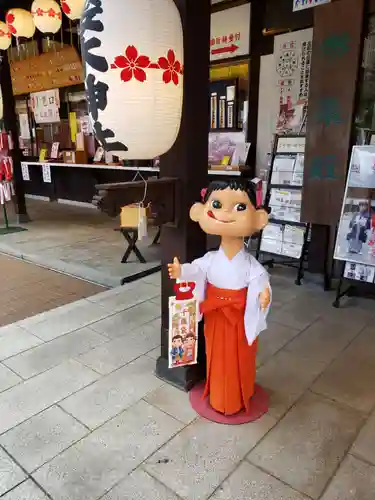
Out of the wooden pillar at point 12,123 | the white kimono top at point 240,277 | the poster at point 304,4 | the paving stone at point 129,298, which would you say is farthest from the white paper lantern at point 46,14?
the white kimono top at point 240,277

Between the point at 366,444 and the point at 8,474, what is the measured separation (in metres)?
1.96

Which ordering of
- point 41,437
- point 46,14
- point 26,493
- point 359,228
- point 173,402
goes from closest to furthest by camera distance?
point 26,493 < point 41,437 < point 173,402 < point 359,228 < point 46,14

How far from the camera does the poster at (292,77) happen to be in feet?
17.7

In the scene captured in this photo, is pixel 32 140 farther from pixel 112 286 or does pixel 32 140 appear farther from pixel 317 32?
pixel 317 32

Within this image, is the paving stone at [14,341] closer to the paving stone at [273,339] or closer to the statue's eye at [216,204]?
the paving stone at [273,339]

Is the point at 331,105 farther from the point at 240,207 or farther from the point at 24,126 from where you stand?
the point at 24,126

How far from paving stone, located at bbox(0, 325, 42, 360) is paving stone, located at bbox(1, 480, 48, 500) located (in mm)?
1412

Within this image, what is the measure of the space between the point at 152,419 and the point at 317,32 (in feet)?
13.8

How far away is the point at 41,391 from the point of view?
8.86 ft

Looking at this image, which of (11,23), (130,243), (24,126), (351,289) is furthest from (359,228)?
(24,126)

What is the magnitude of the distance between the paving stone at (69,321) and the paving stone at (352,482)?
2.47 metres

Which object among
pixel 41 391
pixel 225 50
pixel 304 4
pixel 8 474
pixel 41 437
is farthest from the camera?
pixel 225 50

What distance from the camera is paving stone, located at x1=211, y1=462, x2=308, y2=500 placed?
1.88m

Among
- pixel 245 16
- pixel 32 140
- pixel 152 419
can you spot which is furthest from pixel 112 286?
pixel 32 140
